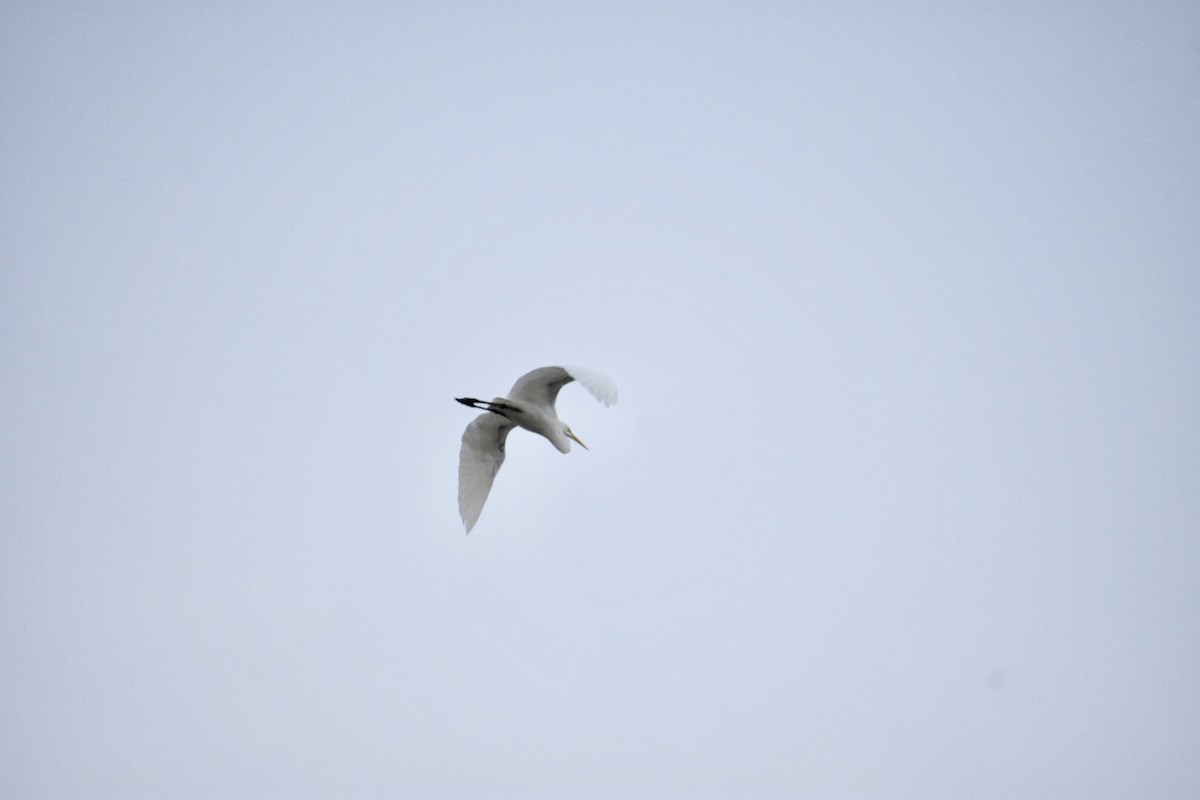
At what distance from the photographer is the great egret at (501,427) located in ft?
52.4

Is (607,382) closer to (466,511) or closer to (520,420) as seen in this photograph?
(520,420)

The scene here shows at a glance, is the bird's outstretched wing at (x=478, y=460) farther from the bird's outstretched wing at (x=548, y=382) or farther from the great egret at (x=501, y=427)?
the bird's outstretched wing at (x=548, y=382)

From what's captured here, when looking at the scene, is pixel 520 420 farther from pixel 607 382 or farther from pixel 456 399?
pixel 607 382

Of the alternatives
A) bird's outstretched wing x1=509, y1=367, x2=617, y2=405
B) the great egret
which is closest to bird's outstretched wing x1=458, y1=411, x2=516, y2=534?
the great egret

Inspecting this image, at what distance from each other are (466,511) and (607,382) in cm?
457

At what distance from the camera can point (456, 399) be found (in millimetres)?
16625

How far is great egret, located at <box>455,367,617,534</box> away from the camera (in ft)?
52.4

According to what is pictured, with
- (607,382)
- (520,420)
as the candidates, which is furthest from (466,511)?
(607,382)

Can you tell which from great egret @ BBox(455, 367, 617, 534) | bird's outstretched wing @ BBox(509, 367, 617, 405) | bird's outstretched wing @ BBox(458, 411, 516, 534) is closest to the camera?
bird's outstretched wing @ BBox(509, 367, 617, 405)

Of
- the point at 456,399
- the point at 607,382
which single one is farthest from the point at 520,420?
the point at 607,382

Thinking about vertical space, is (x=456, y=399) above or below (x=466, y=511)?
above

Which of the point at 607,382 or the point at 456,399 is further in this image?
the point at 456,399

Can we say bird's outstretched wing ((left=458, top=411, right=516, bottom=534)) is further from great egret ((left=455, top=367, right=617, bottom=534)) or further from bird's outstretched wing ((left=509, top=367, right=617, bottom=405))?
bird's outstretched wing ((left=509, top=367, right=617, bottom=405))

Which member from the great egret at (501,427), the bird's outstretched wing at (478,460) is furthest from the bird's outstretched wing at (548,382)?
the bird's outstretched wing at (478,460)
